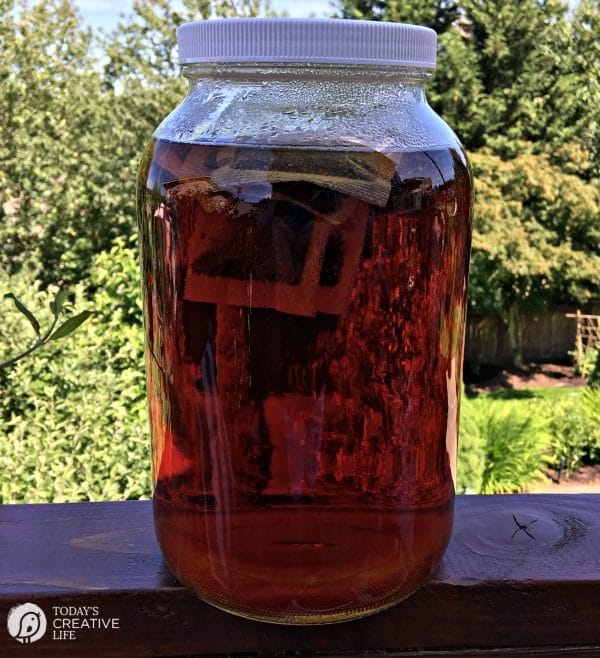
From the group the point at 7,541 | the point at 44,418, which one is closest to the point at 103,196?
the point at 44,418

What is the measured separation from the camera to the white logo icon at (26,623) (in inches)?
23.4

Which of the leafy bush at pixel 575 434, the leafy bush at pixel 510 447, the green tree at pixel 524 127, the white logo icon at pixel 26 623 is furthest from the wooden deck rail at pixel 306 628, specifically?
the green tree at pixel 524 127

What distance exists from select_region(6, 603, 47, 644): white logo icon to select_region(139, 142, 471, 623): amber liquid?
0.11m

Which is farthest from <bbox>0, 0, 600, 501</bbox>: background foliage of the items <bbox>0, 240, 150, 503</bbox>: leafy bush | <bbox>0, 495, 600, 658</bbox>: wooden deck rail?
<bbox>0, 495, 600, 658</bbox>: wooden deck rail

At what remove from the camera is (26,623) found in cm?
60

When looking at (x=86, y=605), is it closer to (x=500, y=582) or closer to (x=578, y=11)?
(x=500, y=582)

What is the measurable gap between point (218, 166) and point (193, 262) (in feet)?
0.22

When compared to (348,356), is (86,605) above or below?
below

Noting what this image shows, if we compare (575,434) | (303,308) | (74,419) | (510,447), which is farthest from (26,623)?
(575,434)

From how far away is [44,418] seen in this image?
2.36 meters

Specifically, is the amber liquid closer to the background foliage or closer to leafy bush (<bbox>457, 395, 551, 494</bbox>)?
the background foliage

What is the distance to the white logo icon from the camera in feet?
1.95

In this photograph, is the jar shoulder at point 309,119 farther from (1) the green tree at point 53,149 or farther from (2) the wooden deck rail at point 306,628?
(1) the green tree at point 53,149

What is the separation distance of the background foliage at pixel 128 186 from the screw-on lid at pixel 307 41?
184 cm
